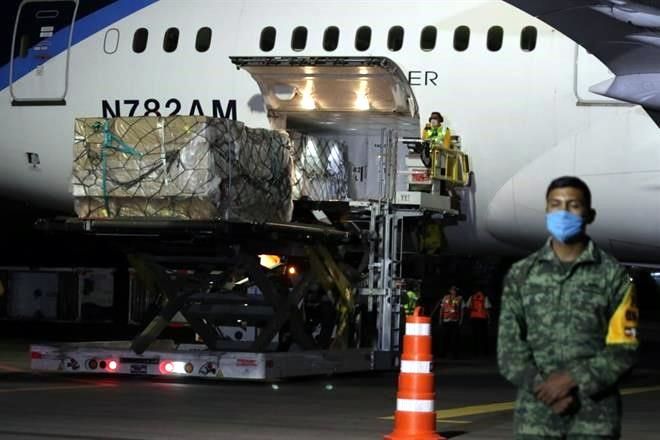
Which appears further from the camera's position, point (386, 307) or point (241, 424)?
point (386, 307)

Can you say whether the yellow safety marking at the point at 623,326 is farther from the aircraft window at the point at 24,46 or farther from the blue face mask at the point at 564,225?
the aircraft window at the point at 24,46

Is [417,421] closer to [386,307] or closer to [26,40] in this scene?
[386,307]

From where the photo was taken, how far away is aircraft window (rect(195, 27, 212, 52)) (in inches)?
756

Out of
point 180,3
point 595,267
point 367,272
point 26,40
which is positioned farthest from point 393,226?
point 595,267

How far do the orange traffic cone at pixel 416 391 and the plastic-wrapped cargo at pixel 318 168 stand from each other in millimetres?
7702

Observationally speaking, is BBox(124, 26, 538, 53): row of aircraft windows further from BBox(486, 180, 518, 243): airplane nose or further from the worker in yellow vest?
BBox(486, 180, 518, 243): airplane nose

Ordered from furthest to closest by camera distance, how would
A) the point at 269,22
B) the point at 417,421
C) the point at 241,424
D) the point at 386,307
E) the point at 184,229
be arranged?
the point at 269,22 < the point at 386,307 < the point at 184,229 < the point at 241,424 < the point at 417,421

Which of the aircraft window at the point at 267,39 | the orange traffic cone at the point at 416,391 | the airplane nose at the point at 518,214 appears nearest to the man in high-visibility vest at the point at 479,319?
the airplane nose at the point at 518,214

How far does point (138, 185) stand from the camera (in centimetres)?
1582

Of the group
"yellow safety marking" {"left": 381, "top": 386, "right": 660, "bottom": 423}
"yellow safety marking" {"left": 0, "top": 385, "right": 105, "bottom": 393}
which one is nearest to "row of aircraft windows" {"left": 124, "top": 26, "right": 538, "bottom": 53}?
"yellow safety marking" {"left": 381, "top": 386, "right": 660, "bottom": 423}

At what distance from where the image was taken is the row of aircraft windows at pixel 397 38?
17719 millimetres

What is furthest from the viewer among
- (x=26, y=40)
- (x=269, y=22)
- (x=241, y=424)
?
(x=26, y=40)


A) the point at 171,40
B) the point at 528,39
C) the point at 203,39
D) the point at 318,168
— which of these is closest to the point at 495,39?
the point at 528,39

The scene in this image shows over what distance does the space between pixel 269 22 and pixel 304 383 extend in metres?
5.44
